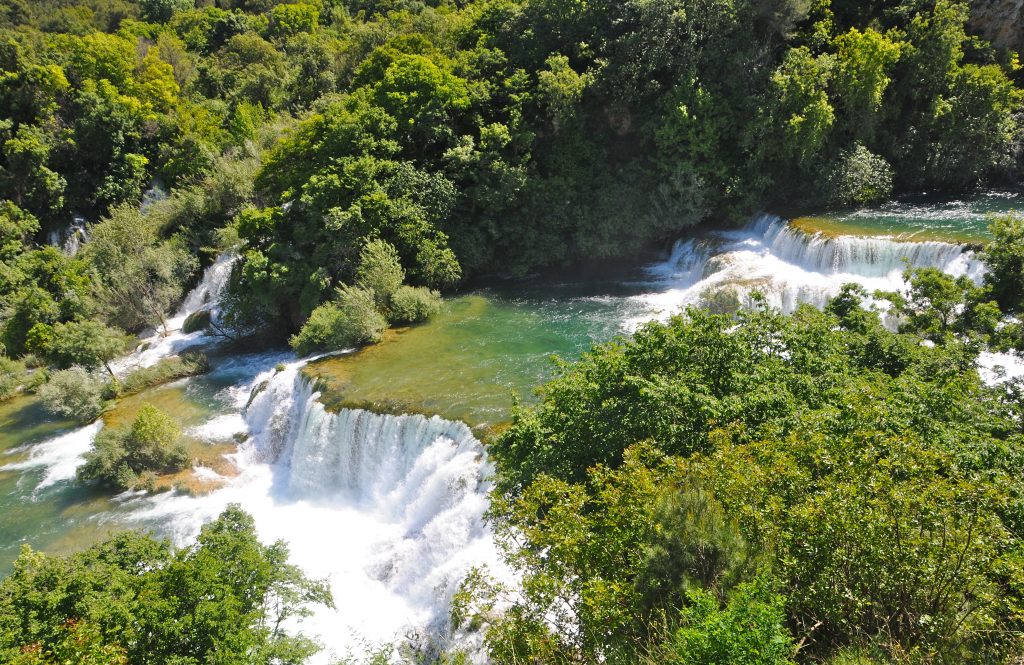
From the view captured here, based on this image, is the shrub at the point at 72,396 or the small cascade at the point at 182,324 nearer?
the shrub at the point at 72,396

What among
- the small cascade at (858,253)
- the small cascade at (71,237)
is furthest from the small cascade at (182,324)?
the small cascade at (858,253)

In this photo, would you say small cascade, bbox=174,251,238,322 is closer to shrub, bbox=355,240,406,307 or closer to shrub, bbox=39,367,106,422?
shrub, bbox=39,367,106,422

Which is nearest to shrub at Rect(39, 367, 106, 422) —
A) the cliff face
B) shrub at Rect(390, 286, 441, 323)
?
shrub at Rect(390, 286, 441, 323)

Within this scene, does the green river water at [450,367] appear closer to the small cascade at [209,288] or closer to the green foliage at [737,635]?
the small cascade at [209,288]

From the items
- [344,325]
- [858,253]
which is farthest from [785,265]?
[344,325]

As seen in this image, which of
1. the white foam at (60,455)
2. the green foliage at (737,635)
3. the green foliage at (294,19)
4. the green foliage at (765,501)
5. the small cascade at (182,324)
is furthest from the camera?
the green foliage at (294,19)

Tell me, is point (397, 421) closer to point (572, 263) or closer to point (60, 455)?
point (60, 455)
